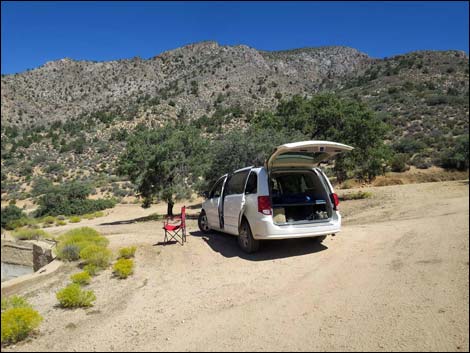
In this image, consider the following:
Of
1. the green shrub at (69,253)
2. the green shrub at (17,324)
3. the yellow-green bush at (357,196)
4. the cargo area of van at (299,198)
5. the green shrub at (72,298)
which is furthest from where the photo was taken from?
the yellow-green bush at (357,196)

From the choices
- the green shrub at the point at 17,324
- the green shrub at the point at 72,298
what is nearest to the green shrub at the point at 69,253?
the green shrub at the point at 72,298

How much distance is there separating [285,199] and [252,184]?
2.69 ft

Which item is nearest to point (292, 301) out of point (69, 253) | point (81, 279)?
point (81, 279)

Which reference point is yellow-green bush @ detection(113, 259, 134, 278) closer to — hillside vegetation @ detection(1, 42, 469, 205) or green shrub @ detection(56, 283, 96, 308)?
green shrub @ detection(56, 283, 96, 308)

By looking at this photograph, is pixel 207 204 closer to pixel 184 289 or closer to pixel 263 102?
pixel 184 289

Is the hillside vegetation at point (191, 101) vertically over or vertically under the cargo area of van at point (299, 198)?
over

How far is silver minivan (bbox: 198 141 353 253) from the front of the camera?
845 centimetres

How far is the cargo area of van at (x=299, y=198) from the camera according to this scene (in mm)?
8914

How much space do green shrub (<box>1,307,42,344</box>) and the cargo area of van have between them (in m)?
4.89

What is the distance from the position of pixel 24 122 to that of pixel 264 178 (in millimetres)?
69387

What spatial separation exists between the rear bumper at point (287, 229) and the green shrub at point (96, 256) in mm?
3436

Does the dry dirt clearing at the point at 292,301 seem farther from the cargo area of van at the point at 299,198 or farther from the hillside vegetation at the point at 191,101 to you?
the hillside vegetation at the point at 191,101

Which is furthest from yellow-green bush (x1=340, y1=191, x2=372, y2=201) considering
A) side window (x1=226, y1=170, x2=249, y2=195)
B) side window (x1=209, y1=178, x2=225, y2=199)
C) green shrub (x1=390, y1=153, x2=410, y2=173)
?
green shrub (x1=390, y1=153, x2=410, y2=173)

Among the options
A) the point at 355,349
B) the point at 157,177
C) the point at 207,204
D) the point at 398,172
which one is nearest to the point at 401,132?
the point at 398,172
